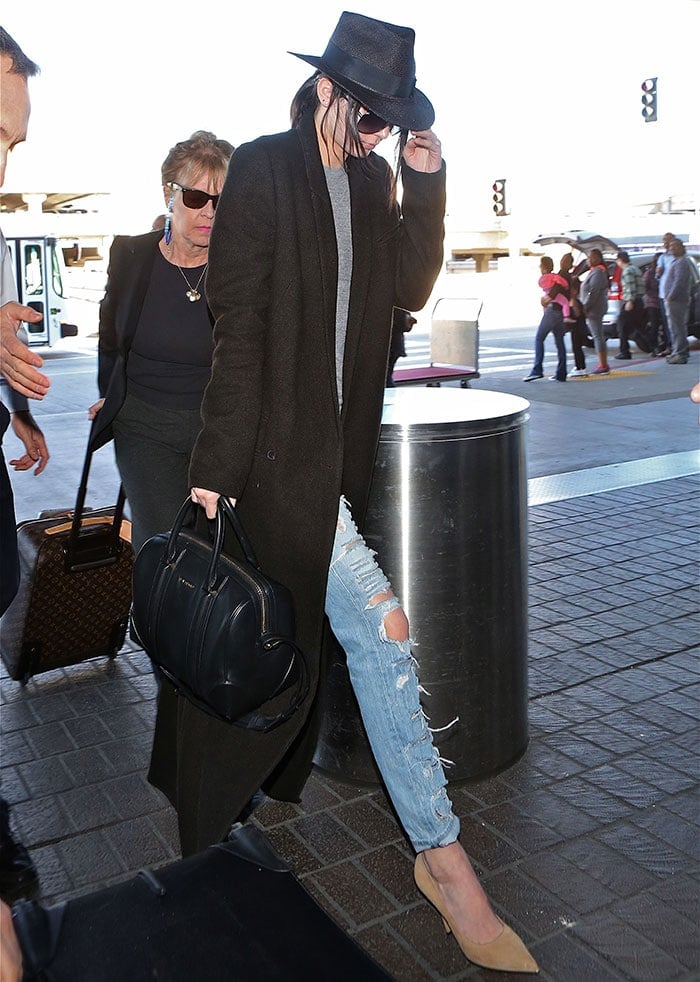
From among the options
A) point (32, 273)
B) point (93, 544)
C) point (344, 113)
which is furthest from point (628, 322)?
point (344, 113)

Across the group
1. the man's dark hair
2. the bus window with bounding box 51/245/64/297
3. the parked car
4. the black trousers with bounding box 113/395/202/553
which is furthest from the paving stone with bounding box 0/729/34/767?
the bus window with bounding box 51/245/64/297

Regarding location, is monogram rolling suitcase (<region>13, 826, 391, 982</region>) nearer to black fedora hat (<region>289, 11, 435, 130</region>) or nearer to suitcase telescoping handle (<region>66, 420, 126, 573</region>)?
black fedora hat (<region>289, 11, 435, 130</region>)

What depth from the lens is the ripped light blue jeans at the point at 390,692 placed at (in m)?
2.52

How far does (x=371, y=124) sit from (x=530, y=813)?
2.02 meters

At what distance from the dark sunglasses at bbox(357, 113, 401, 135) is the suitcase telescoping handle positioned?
2033 millimetres

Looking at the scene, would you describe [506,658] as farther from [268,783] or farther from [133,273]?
[133,273]

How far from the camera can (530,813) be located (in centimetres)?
315

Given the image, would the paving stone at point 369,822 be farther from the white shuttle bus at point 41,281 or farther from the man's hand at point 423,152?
the white shuttle bus at point 41,281

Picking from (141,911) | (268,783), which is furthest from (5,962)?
(268,783)

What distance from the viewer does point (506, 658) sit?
3291mm

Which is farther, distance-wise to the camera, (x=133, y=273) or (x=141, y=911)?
(x=133, y=273)

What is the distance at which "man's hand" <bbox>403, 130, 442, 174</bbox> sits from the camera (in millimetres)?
2461

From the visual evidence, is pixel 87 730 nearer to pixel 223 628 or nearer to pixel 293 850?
pixel 293 850

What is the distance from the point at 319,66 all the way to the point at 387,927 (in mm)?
2063
